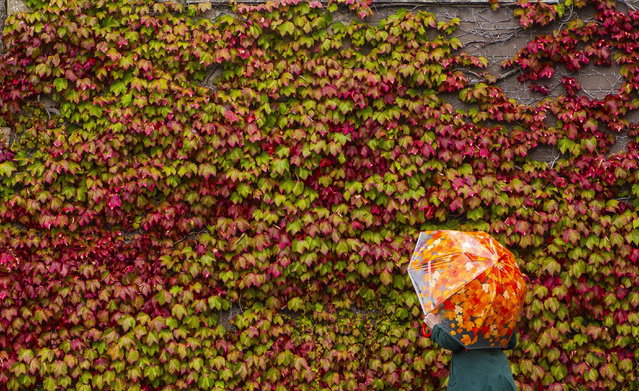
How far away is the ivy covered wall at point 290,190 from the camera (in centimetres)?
538

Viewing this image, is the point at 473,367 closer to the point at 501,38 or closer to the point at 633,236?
the point at 633,236

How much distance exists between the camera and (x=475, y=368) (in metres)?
3.06

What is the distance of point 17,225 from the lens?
5496 millimetres

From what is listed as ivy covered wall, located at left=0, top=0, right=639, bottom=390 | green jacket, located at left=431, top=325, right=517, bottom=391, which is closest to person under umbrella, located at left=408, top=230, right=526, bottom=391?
green jacket, located at left=431, top=325, right=517, bottom=391

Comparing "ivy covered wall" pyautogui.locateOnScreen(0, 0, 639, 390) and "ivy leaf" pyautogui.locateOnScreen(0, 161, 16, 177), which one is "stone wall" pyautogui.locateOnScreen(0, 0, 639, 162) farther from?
"ivy leaf" pyautogui.locateOnScreen(0, 161, 16, 177)

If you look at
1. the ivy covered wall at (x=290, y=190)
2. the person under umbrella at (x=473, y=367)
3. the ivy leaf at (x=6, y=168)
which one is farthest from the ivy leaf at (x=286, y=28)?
the person under umbrella at (x=473, y=367)

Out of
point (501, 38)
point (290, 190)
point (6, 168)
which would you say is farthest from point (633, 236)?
point (6, 168)

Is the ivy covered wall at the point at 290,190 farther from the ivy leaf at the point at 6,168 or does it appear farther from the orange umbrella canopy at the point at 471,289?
the orange umbrella canopy at the point at 471,289

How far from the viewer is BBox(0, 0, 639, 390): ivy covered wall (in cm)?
538

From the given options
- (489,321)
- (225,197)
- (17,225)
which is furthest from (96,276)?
(489,321)

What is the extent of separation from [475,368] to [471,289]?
0.38 meters

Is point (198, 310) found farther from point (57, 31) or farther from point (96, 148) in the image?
point (57, 31)

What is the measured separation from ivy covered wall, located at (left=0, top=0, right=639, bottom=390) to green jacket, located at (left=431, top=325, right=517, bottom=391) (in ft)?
7.50

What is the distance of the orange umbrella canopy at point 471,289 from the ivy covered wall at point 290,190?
7.35 ft
